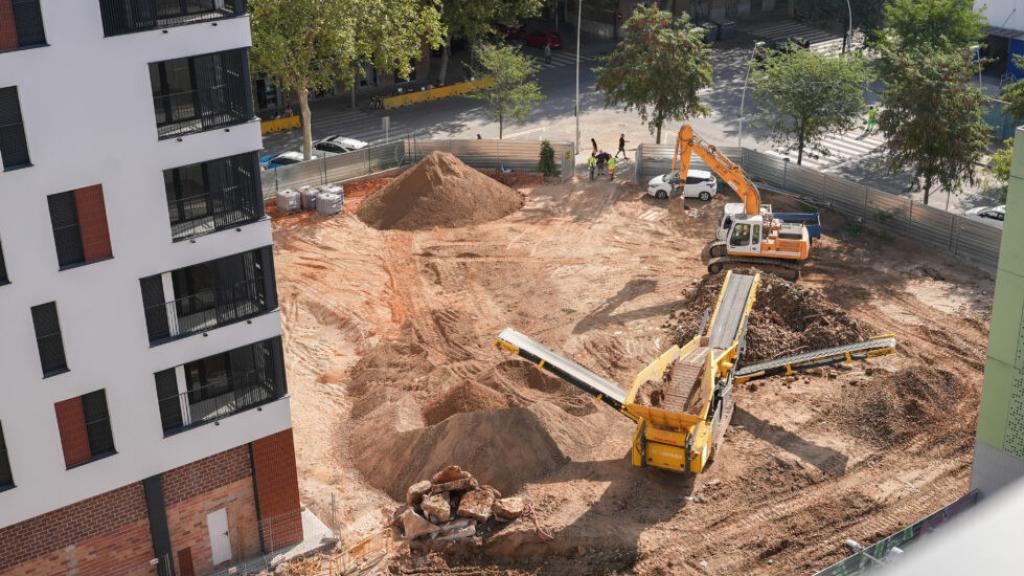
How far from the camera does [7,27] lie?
21.0 meters

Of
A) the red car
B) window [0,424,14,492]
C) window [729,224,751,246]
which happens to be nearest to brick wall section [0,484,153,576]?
window [0,424,14,492]

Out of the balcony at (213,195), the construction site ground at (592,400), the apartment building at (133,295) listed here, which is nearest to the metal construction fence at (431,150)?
Result: the construction site ground at (592,400)

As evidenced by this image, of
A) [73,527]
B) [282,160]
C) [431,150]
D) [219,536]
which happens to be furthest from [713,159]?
[73,527]

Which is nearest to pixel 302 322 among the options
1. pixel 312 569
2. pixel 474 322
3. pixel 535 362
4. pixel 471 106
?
pixel 474 322

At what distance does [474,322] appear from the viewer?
1613 inches

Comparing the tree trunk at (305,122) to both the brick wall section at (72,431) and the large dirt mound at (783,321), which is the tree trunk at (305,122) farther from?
the brick wall section at (72,431)

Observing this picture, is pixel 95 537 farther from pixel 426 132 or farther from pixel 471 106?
pixel 471 106

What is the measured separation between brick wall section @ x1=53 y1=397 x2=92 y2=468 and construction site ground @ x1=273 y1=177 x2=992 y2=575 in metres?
7.42

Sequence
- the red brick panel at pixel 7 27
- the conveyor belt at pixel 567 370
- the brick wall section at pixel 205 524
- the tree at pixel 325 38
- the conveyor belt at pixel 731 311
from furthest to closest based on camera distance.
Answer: the tree at pixel 325 38, the conveyor belt at pixel 731 311, the conveyor belt at pixel 567 370, the brick wall section at pixel 205 524, the red brick panel at pixel 7 27

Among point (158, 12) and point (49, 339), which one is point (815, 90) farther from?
point (49, 339)

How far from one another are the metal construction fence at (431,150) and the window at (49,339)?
30.9 m

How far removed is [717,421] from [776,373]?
3.07 meters

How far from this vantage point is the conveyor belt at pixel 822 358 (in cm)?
3322

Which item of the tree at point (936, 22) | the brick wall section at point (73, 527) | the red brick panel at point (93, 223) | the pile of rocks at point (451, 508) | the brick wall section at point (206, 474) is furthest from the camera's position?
the tree at point (936, 22)
